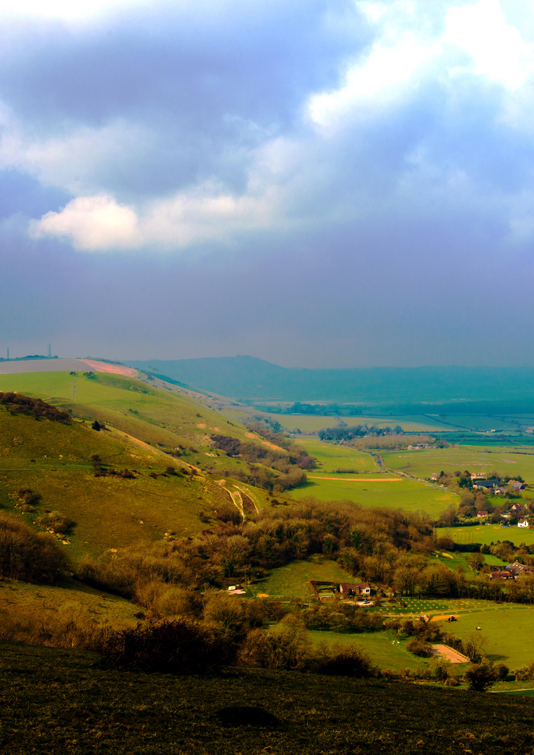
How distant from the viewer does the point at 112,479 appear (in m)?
69.8

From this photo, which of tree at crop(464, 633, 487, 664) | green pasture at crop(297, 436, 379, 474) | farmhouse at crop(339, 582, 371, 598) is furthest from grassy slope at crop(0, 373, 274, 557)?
green pasture at crop(297, 436, 379, 474)

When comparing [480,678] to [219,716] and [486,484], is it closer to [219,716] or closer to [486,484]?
[219,716]

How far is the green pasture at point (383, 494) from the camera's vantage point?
9881 cm

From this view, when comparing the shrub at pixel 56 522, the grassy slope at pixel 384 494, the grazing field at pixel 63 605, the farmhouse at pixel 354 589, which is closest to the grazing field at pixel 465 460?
the grassy slope at pixel 384 494

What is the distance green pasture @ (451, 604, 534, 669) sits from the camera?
37.8 meters

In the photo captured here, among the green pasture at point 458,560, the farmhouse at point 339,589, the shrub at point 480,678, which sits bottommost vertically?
the green pasture at point 458,560

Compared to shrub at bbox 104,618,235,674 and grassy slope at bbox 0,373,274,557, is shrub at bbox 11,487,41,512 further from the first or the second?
shrub at bbox 104,618,235,674

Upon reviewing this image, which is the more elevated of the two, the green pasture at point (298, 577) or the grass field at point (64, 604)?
the grass field at point (64, 604)

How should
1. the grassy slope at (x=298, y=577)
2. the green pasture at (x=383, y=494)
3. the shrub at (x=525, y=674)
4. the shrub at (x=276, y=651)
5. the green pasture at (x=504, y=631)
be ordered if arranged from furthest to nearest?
1. the green pasture at (x=383, y=494)
2. the grassy slope at (x=298, y=577)
3. the green pasture at (x=504, y=631)
4. the shrub at (x=525, y=674)
5. the shrub at (x=276, y=651)

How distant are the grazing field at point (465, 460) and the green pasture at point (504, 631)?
84.4 m

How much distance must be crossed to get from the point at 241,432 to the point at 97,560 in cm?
13155

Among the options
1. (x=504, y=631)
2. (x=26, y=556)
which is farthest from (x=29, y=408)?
(x=504, y=631)

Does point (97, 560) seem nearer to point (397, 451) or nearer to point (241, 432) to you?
point (241, 432)

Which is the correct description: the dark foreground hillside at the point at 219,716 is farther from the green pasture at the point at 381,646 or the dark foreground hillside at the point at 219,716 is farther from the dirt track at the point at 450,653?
the dirt track at the point at 450,653
